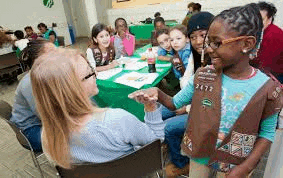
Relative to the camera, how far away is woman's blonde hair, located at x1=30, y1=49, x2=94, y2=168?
87 centimetres

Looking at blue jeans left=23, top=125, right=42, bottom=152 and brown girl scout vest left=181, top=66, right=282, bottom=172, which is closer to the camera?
brown girl scout vest left=181, top=66, right=282, bottom=172

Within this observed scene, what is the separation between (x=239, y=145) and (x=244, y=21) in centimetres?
59

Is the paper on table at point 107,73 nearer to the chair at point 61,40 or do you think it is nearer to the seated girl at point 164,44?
the seated girl at point 164,44

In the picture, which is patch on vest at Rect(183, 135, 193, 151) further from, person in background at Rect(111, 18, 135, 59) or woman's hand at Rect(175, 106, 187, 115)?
person in background at Rect(111, 18, 135, 59)

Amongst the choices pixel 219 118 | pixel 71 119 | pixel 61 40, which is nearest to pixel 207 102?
pixel 219 118

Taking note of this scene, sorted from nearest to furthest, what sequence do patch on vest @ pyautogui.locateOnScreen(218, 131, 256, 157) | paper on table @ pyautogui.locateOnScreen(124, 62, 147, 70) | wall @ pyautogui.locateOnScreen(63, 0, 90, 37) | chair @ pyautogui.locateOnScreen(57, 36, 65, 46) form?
1. patch on vest @ pyautogui.locateOnScreen(218, 131, 256, 157)
2. paper on table @ pyautogui.locateOnScreen(124, 62, 147, 70)
3. chair @ pyautogui.locateOnScreen(57, 36, 65, 46)
4. wall @ pyautogui.locateOnScreen(63, 0, 90, 37)

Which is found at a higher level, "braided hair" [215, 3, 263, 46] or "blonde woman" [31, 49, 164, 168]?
"braided hair" [215, 3, 263, 46]

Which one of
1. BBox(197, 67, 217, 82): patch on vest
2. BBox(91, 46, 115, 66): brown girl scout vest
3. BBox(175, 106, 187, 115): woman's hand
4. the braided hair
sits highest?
the braided hair

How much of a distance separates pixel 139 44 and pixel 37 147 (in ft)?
20.9

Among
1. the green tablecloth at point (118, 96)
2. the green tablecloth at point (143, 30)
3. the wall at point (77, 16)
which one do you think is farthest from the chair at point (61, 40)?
the wall at point (77, 16)

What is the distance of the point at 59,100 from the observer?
0.88 metres

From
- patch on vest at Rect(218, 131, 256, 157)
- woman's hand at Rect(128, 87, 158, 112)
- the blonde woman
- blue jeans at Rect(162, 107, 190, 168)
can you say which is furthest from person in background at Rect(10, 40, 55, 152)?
patch on vest at Rect(218, 131, 256, 157)

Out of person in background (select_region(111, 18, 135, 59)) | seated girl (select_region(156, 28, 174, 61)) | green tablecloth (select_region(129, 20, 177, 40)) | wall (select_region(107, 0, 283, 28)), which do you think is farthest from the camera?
wall (select_region(107, 0, 283, 28))

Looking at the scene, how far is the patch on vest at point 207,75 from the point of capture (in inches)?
39.6
